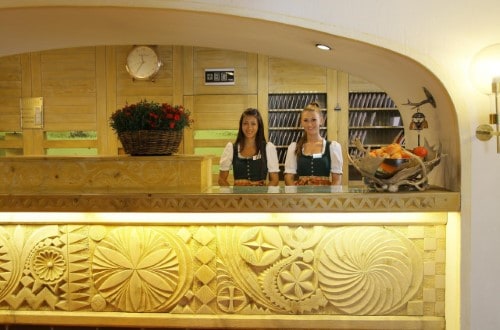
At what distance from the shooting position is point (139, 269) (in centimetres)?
270

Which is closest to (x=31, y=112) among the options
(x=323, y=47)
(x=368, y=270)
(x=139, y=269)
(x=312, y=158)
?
(x=312, y=158)

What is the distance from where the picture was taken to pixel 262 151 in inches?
149

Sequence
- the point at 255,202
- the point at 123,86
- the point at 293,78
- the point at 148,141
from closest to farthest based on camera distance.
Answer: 1. the point at 255,202
2. the point at 148,141
3. the point at 293,78
4. the point at 123,86

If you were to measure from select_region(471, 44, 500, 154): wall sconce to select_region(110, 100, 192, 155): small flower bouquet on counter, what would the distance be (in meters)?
1.50

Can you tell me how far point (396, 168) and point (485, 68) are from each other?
→ 59cm

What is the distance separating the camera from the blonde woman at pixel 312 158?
12.2 feet

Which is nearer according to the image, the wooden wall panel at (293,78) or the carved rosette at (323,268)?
the carved rosette at (323,268)

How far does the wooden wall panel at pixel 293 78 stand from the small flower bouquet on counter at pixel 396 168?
12.2 ft

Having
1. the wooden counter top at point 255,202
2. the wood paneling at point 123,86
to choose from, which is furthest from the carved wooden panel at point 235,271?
the wood paneling at point 123,86

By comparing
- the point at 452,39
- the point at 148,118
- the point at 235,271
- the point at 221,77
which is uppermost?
the point at 221,77

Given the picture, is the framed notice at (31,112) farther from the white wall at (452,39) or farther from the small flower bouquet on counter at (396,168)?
the small flower bouquet on counter at (396,168)

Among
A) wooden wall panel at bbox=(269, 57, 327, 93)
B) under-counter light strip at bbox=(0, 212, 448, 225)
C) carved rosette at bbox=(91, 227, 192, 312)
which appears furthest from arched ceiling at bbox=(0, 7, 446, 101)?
wooden wall panel at bbox=(269, 57, 327, 93)

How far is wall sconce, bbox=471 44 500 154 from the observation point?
7.67 ft

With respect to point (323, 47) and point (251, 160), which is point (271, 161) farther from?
point (323, 47)
